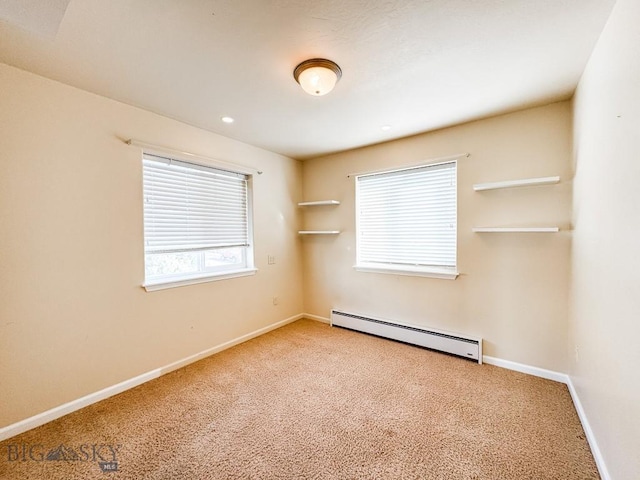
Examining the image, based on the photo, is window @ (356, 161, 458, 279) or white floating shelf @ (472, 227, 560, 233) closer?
white floating shelf @ (472, 227, 560, 233)

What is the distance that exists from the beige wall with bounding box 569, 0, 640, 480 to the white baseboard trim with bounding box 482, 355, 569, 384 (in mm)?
479

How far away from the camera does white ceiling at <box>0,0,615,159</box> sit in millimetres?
1378

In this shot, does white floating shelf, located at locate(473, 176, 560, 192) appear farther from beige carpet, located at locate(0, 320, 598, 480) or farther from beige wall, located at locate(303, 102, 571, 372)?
beige carpet, located at locate(0, 320, 598, 480)

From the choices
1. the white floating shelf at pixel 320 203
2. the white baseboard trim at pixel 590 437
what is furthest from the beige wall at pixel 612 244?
the white floating shelf at pixel 320 203

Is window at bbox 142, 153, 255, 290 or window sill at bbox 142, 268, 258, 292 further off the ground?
window at bbox 142, 153, 255, 290

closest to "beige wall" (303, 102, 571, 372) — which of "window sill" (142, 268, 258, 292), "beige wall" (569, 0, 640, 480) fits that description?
"beige wall" (569, 0, 640, 480)

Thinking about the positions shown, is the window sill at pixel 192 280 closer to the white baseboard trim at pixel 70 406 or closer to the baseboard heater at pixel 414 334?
the white baseboard trim at pixel 70 406

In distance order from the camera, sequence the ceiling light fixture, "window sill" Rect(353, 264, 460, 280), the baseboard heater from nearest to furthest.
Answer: the ceiling light fixture < the baseboard heater < "window sill" Rect(353, 264, 460, 280)

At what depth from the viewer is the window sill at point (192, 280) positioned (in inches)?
101

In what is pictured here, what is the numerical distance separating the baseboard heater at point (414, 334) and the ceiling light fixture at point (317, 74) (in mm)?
2726

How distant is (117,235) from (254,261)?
5.11 feet

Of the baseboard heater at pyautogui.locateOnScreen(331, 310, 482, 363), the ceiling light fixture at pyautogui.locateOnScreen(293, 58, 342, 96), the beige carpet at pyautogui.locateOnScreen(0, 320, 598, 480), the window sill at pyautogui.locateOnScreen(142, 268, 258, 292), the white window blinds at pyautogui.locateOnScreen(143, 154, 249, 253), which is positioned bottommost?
the beige carpet at pyautogui.locateOnScreen(0, 320, 598, 480)

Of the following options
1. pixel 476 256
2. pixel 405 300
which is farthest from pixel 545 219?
pixel 405 300

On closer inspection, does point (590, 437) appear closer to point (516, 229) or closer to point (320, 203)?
point (516, 229)
